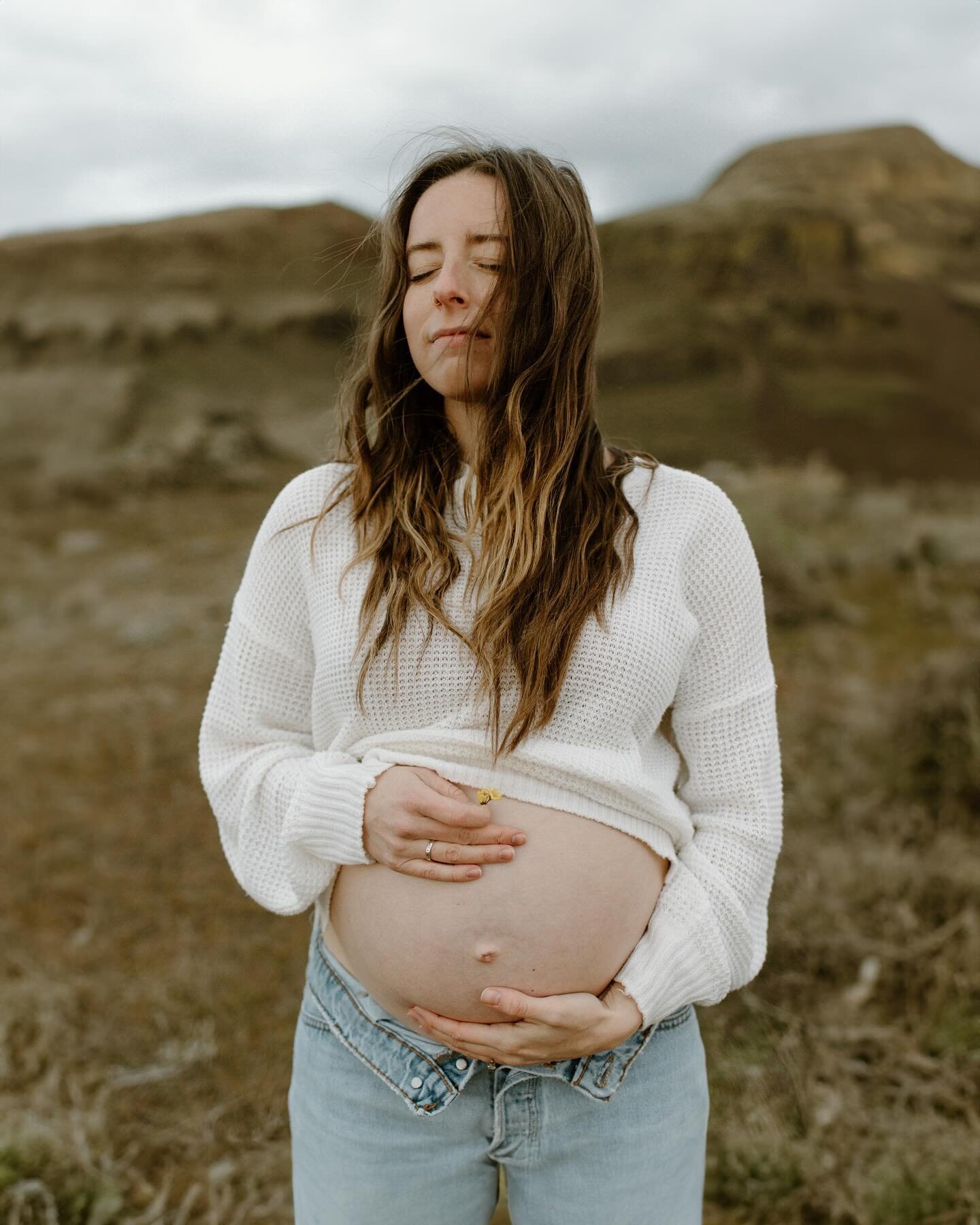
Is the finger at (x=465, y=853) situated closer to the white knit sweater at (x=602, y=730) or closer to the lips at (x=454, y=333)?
the white knit sweater at (x=602, y=730)

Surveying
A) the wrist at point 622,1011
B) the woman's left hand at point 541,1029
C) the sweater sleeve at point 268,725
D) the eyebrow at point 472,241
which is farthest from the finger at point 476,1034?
the eyebrow at point 472,241

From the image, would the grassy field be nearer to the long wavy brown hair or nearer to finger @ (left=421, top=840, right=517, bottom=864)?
finger @ (left=421, top=840, right=517, bottom=864)

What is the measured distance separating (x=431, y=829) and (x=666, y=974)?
35 centimetres

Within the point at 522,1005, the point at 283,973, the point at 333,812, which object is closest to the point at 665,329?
the point at 283,973

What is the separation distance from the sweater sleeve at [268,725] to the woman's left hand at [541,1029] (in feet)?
0.93

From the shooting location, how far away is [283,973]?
10.2ft

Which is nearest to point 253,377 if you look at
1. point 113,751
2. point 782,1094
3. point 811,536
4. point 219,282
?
point 219,282

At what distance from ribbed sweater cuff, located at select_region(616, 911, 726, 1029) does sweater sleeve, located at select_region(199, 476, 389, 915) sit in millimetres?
415

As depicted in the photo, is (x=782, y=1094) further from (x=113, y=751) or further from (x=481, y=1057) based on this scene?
(x=113, y=751)

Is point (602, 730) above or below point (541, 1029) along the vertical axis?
above

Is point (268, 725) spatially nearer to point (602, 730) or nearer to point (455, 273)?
point (602, 730)

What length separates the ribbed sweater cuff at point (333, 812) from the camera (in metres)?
1.21

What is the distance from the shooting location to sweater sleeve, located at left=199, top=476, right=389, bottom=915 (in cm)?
130

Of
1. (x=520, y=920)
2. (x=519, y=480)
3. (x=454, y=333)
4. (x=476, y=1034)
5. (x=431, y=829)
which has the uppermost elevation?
(x=454, y=333)
